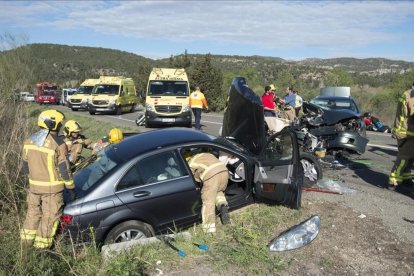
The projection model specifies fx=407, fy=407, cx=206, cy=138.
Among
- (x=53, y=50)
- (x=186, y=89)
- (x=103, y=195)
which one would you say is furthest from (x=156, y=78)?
(x=53, y=50)

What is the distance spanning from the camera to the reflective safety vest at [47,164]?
4.85 meters

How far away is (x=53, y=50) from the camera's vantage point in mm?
116625

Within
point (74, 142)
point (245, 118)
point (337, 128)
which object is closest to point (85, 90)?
point (74, 142)

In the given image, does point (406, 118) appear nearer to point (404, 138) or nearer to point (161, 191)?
point (404, 138)

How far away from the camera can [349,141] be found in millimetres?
8523

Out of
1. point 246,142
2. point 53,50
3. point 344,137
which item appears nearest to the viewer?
point 246,142

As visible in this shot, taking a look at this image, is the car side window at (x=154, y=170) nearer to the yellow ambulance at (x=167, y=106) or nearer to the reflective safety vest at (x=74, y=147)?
the reflective safety vest at (x=74, y=147)

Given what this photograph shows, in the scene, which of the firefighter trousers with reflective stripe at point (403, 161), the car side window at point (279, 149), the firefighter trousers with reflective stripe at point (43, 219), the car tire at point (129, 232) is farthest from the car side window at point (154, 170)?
the firefighter trousers with reflective stripe at point (403, 161)

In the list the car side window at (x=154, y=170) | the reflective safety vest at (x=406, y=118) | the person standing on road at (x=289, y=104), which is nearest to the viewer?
the car side window at (x=154, y=170)

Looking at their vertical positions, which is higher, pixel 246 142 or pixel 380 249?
pixel 246 142

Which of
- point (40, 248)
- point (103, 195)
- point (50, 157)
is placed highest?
point (50, 157)

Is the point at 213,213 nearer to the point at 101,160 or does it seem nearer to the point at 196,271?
the point at 196,271

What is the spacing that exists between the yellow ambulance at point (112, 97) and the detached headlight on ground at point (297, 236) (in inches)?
812

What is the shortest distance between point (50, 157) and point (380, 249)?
4.05m
